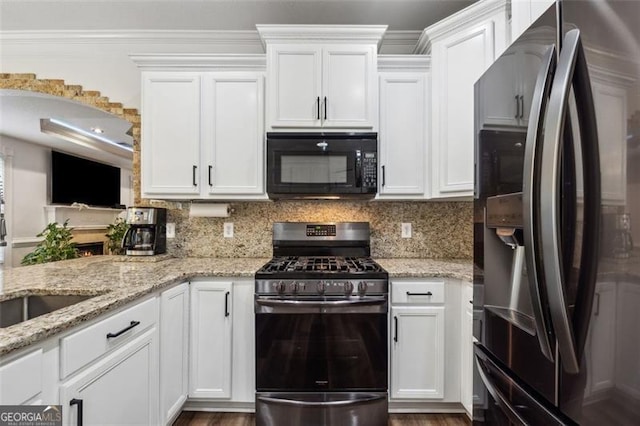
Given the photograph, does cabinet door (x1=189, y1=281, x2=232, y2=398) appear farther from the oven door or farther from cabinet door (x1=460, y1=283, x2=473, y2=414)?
cabinet door (x1=460, y1=283, x2=473, y2=414)

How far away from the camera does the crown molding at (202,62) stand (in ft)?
7.26

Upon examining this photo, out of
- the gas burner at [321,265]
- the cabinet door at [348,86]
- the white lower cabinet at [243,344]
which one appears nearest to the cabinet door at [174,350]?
the white lower cabinet at [243,344]

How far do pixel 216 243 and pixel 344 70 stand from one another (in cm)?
165

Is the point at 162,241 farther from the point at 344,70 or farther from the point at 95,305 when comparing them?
the point at 344,70

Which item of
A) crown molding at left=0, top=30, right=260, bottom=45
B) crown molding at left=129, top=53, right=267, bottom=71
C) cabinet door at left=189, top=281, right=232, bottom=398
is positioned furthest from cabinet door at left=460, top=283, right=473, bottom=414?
crown molding at left=0, top=30, right=260, bottom=45

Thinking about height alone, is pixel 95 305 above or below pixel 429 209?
below

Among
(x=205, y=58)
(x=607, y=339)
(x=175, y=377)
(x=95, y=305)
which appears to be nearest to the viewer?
(x=607, y=339)

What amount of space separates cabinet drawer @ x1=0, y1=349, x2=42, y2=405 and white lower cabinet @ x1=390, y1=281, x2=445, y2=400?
1626 millimetres

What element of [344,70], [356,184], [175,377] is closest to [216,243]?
[175,377]

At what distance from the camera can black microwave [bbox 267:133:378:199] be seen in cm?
215

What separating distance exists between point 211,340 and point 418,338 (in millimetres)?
1282

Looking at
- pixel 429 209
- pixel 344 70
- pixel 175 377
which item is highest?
pixel 344 70

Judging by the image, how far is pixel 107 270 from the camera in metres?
1.90

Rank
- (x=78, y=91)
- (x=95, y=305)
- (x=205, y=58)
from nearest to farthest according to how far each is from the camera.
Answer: (x=95, y=305), (x=205, y=58), (x=78, y=91)
